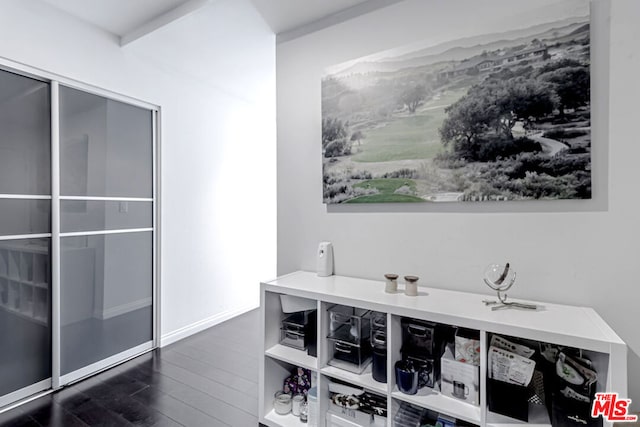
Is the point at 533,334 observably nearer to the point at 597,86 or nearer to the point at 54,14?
the point at 597,86

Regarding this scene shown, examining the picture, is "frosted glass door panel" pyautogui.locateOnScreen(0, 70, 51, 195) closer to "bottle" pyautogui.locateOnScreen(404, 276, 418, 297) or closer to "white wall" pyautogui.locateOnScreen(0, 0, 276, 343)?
"white wall" pyautogui.locateOnScreen(0, 0, 276, 343)

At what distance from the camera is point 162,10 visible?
210cm

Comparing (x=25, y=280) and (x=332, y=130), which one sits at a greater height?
(x=332, y=130)

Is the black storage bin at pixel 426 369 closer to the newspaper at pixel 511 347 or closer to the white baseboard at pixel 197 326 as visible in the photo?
the newspaper at pixel 511 347

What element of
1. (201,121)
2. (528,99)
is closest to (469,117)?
(528,99)

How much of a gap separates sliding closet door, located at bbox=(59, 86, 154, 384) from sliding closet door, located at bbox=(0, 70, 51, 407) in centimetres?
9

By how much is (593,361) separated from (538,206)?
622mm

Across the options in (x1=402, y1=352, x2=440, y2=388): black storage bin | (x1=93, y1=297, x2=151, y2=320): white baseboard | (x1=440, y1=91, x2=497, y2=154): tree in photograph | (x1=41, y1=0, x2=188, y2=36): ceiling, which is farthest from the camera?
(x1=93, y1=297, x2=151, y2=320): white baseboard

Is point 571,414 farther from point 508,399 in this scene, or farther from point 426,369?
point 426,369

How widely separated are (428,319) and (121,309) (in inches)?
92.1

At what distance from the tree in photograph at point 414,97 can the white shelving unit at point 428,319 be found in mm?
943

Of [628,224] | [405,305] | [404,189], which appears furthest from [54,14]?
[628,224]

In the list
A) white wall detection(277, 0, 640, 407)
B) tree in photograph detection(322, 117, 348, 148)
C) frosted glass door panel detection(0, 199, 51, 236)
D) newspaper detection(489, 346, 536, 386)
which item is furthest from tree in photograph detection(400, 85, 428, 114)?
frosted glass door panel detection(0, 199, 51, 236)

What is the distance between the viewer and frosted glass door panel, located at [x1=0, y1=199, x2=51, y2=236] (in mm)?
1869
